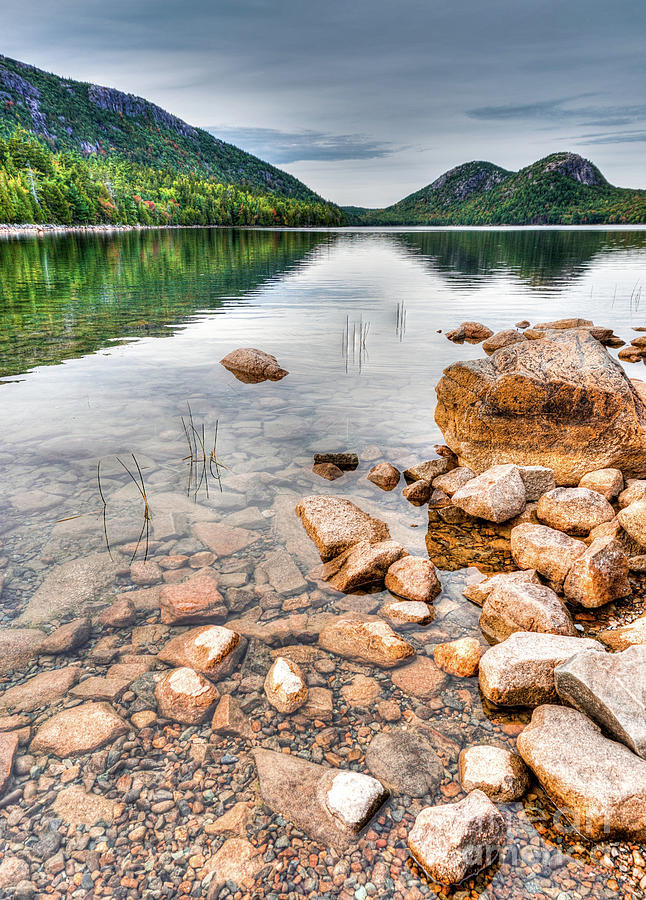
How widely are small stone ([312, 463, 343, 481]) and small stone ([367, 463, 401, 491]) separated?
57 centimetres

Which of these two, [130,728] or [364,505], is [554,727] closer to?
[130,728]

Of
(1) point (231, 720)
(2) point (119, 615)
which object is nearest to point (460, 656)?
(1) point (231, 720)

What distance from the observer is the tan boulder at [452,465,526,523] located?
7.22 meters

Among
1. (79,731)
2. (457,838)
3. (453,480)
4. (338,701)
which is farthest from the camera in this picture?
(453,480)

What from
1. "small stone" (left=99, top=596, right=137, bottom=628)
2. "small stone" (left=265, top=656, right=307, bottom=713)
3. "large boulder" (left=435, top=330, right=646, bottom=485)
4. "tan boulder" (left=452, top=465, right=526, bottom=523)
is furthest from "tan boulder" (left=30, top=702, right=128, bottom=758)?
"large boulder" (left=435, top=330, right=646, bottom=485)

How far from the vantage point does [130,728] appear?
4.20 m

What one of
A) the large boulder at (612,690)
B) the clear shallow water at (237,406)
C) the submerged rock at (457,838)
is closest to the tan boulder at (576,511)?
the clear shallow water at (237,406)

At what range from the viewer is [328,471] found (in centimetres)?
903

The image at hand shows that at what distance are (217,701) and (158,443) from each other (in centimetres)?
677

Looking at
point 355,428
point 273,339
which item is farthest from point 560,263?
point 355,428

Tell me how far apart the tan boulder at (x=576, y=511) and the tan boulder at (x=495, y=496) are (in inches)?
16.7

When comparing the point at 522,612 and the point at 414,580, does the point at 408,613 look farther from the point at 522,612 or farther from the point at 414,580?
the point at 522,612

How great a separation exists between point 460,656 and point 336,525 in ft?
8.52

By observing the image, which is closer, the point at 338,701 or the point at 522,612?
the point at 338,701
